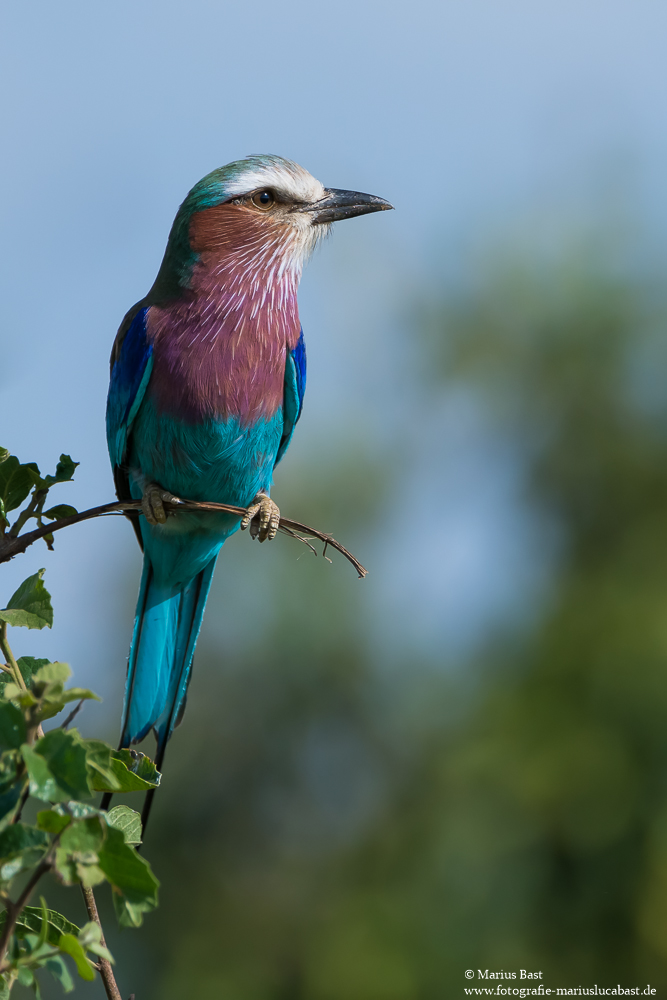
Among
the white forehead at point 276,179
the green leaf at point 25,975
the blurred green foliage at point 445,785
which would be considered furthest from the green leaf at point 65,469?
the blurred green foliage at point 445,785

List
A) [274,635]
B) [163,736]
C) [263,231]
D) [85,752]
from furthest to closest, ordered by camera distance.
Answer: [274,635], [263,231], [163,736], [85,752]

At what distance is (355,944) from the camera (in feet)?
34.6

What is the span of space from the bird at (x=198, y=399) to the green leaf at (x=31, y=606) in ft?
4.02

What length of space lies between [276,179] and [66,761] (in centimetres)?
305

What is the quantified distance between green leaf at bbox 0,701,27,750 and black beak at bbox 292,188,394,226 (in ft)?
9.95

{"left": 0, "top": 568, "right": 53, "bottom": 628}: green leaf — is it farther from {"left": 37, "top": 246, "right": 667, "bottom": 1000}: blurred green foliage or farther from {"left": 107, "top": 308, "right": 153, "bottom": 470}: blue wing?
{"left": 37, "top": 246, "right": 667, "bottom": 1000}: blurred green foliage

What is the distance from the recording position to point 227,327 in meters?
3.39

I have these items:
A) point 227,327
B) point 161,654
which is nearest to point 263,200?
point 227,327

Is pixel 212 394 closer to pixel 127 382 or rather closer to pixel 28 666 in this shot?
pixel 127 382

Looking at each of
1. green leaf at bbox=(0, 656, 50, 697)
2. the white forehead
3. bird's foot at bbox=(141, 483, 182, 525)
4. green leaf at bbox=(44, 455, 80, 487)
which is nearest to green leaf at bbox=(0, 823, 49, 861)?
green leaf at bbox=(0, 656, 50, 697)

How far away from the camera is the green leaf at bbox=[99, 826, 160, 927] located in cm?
133

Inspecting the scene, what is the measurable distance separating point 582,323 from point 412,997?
1062 centimetres

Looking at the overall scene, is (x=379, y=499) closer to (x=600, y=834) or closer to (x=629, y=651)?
(x=629, y=651)

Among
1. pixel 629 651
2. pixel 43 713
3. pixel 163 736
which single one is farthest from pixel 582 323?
pixel 43 713
